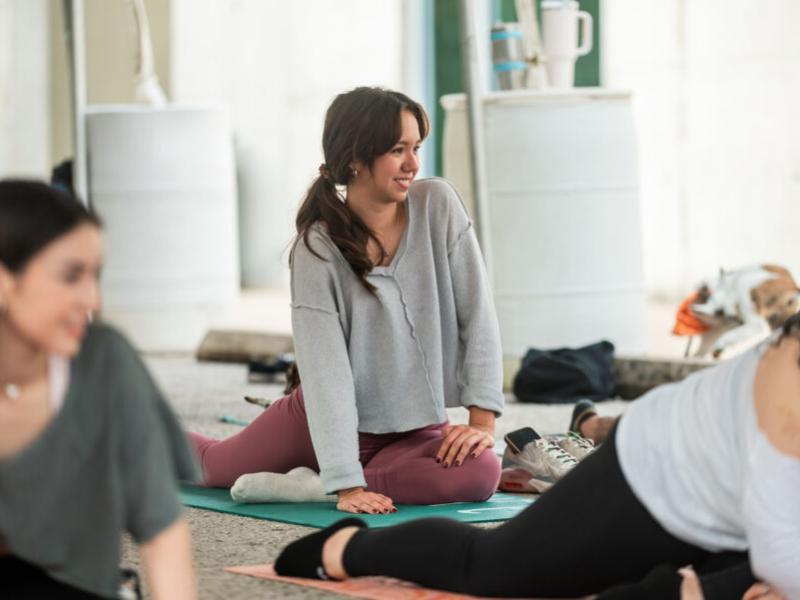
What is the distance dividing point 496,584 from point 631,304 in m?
3.03

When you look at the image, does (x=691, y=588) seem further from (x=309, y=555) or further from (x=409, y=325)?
(x=409, y=325)

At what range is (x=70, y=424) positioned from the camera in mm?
1312

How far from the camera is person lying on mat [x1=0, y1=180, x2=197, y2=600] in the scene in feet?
4.22

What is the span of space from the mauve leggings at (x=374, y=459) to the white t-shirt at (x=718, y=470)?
32.4 inches

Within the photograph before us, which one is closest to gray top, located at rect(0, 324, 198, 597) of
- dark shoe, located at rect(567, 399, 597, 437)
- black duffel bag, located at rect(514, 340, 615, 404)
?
dark shoe, located at rect(567, 399, 597, 437)

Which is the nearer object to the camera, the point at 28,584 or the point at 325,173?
the point at 28,584

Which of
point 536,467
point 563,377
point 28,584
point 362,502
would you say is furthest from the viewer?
point 563,377

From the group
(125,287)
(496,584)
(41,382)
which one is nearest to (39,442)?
(41,382)

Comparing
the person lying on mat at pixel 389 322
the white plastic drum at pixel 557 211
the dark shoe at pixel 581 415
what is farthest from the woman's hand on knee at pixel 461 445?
the white plastic drum at pixel 557 211

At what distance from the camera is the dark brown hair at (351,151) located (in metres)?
2.43

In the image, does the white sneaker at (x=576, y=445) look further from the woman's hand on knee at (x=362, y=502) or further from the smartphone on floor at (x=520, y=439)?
the woman's hand on knee at (x=362, y=502)

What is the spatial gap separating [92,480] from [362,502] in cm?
111

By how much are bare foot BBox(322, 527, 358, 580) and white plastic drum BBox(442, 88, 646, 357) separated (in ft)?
9.04

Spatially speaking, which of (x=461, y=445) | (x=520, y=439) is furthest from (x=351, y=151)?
(x=520, y=439)
